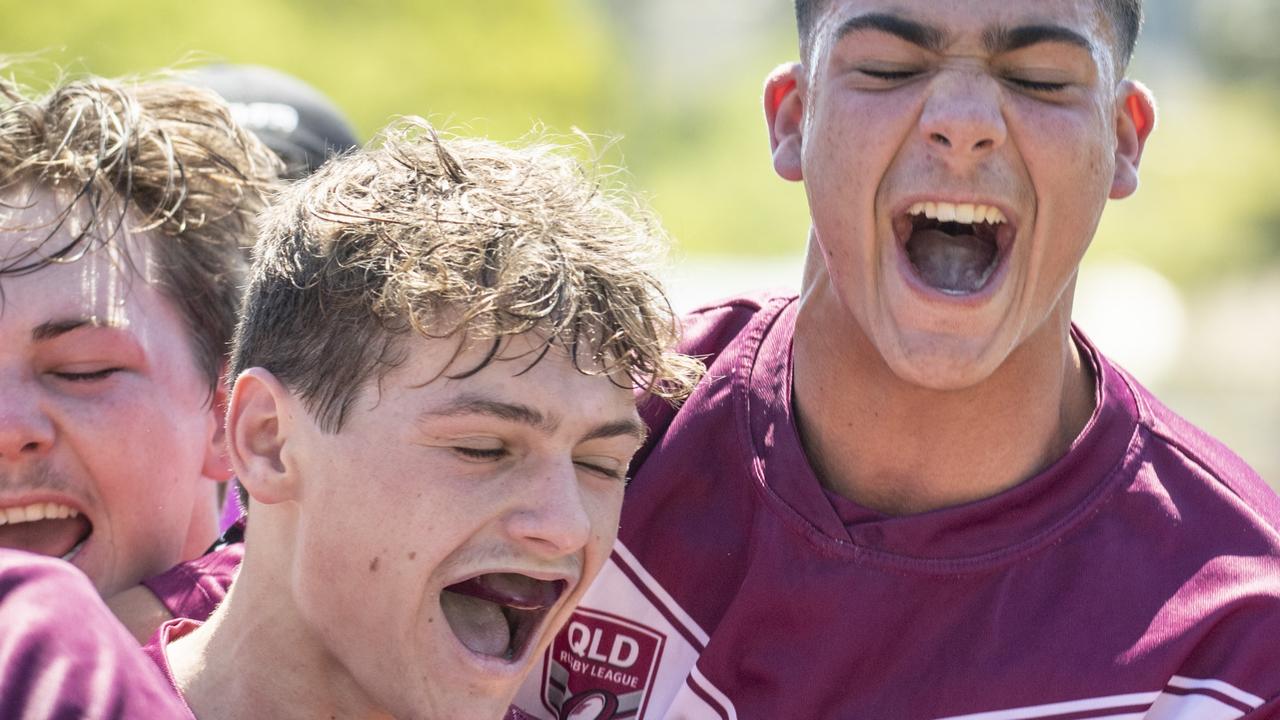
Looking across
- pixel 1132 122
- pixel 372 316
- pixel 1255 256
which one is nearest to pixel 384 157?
pixel 372 316

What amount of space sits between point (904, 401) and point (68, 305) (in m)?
1.51

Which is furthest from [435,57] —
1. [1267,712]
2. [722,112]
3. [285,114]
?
[722,112]

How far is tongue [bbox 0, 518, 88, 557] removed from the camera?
117 inches

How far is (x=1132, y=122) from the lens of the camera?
2904mm

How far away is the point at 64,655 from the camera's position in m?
1.95

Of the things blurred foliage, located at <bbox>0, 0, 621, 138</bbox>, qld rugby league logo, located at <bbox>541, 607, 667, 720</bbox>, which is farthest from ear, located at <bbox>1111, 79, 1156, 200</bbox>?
blurred foliage, located at <bbox>0, 0, 621, 138</bbox>

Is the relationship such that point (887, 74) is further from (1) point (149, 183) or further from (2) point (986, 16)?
(1) point (149, 183)

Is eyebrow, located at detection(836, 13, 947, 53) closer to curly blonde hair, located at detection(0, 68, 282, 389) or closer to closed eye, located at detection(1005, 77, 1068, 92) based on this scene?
closed eye, located at detection(1005, 77, 1068, 92)

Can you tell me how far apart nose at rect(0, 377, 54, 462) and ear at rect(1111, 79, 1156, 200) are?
1956mm

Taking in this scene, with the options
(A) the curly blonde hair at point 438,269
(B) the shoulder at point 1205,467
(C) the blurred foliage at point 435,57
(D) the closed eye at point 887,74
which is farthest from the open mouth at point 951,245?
(C) the blurred foliage at point 435,57

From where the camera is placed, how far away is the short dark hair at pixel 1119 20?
2.78 metres

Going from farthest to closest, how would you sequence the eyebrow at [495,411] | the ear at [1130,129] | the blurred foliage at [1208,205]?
1. the blurred foliage at [1208,205]
2. the ear at [1130,129]
3. the eyebrow at [495,411]

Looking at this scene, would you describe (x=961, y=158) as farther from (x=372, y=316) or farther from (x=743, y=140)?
(x=743, y=140)

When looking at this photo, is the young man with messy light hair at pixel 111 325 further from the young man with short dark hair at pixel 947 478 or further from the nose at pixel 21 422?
the young man with short dark hair at pixel 947 478
